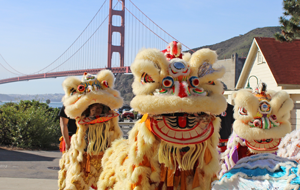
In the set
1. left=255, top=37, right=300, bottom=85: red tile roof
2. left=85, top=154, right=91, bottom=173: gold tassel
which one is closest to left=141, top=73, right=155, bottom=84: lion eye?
left=85, top=154, right=91, bottom=173: gold tassel

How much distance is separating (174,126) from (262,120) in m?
1.39

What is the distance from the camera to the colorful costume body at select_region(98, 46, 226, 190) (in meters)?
1.87

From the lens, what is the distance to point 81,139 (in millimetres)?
3324

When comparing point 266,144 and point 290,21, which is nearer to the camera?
point 266,144

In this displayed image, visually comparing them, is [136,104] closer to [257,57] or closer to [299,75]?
[299,75]

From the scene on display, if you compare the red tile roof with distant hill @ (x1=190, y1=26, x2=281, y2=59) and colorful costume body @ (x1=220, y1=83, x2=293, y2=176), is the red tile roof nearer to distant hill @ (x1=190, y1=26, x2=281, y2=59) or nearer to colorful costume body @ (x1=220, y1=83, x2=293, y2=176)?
colorful costume body @ (x1=220, y1=83, x2=293, y2=176)

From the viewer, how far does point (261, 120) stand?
9.51 feet

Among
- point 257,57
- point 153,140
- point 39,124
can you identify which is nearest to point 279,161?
point 153,140

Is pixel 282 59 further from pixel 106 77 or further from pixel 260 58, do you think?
pixel 106 77

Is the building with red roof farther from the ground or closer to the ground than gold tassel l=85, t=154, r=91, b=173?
farther from the ground

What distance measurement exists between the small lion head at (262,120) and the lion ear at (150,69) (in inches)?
52.5

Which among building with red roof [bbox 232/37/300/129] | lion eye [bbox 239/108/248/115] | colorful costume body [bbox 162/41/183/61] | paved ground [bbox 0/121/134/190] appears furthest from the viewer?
building with red roof [bbox 232/37/300/129]

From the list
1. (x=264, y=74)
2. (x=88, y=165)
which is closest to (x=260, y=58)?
(x=264, y=74)

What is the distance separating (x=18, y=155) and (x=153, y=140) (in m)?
6.70
